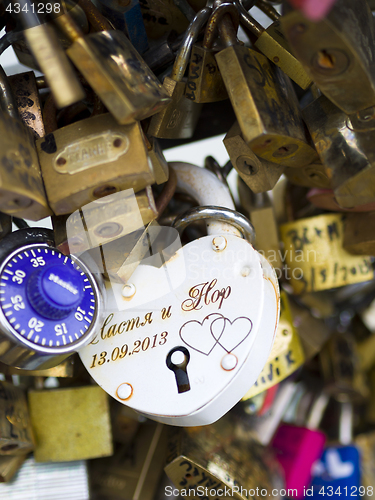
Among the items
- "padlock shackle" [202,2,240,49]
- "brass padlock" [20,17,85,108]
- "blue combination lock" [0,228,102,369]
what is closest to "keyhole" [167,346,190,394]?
"blue combination lock" [0,228,102,369]

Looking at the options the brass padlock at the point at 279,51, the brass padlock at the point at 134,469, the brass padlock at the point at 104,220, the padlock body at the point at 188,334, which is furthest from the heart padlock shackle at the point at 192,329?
the brass padlock at the point at 134,469

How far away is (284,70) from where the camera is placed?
0.62 meters

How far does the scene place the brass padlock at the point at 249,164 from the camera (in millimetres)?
632

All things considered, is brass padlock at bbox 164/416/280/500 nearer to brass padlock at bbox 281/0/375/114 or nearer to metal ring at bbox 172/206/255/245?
metal ring at bbox 172/206/255/245

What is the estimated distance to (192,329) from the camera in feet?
1.98

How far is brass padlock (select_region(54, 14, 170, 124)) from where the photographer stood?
45 centimetres

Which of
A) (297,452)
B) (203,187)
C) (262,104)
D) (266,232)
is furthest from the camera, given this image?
(297,452)

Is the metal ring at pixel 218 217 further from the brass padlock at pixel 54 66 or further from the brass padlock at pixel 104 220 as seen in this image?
the brass padlock at pixel 54 66

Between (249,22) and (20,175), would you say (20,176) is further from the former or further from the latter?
(249,22)

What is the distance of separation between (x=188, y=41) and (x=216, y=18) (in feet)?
0.18

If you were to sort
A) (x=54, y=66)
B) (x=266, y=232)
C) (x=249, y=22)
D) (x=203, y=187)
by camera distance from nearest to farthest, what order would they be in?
(x=54, y=66) → (x=249, y=22) → (x=203, y=187) → (x=266, y=232)

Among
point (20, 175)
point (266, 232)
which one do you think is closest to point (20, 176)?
point (20, 175)

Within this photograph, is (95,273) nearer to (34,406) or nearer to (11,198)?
(11,198)

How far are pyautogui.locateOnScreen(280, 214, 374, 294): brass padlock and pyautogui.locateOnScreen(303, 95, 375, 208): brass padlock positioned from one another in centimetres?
28
